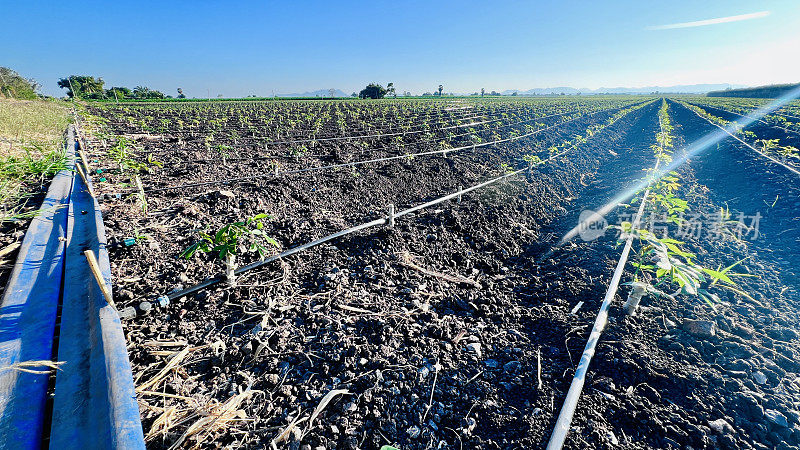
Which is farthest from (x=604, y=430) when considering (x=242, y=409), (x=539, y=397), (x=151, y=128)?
(x=151, y=128)

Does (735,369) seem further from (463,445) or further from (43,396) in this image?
(43,396)

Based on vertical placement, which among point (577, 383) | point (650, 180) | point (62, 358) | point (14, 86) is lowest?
point (577, 383)

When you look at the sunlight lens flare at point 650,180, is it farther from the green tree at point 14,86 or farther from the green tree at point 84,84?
the green tree at point 84,84

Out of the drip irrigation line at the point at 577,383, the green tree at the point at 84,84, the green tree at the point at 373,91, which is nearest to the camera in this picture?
the drip irrigation line at the point at 577,383

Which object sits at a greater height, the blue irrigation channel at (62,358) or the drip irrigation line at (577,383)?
the blue irrigation channel at (62,358)

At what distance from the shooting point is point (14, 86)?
3316 cm

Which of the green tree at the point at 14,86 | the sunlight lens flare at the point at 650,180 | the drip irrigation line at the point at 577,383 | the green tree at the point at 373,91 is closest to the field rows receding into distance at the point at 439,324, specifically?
the drip irrigation line at the point at 577,383

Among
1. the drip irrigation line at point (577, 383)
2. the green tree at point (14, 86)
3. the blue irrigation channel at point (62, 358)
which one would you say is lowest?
the drip irrigation line at point (577, 383)

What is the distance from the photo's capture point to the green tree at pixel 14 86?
31375 millimetres

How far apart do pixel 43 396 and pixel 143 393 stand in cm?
35

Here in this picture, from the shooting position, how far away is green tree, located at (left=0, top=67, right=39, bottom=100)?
31.4 metres

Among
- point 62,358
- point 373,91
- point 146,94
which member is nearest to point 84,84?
point 146,94

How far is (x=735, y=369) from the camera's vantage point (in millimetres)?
1943

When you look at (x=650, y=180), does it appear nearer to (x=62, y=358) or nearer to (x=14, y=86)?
(x=62, y=358)
